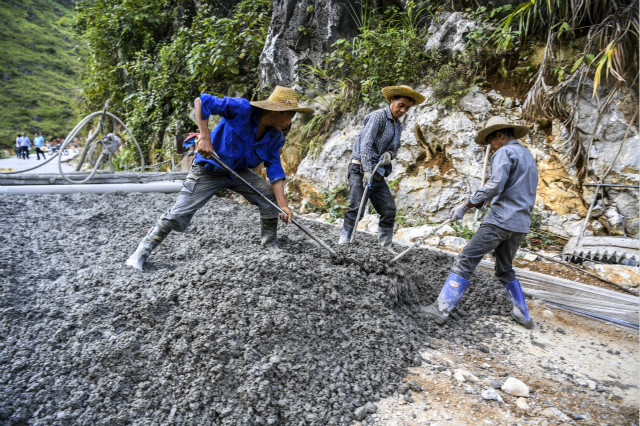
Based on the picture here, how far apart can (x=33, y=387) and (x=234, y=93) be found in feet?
22.2

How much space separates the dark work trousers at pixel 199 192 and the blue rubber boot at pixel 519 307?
5.85ft

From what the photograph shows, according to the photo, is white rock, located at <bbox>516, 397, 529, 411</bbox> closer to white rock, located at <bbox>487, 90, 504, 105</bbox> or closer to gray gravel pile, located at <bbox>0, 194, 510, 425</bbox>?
gray gravel pile, located at <bbox>0, 194, 510, 425</bbox>

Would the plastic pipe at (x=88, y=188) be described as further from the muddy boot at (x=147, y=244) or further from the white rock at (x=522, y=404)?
the white rock at (x=522, y=404)

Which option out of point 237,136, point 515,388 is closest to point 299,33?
point 237,136

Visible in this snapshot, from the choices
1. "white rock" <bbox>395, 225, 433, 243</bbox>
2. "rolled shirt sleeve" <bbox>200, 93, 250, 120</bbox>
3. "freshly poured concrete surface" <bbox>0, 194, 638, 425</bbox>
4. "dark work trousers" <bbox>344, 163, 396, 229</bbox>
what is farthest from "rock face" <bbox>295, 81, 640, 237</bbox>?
"rolled shirt sleeve" <bbox>200, 93, 250, 120</bbox>

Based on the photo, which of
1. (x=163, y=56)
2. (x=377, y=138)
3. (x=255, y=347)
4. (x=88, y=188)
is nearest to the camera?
(x=255, y=347)

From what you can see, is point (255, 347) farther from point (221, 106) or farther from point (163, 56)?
point (163, 56)

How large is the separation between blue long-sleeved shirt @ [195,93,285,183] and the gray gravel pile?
26.8 inches

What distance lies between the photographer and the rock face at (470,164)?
396cm

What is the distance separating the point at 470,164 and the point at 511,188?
7.89ft

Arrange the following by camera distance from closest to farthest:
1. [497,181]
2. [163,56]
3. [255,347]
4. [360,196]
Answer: [255,347] < [497,181] < [360,196] < [163,56]

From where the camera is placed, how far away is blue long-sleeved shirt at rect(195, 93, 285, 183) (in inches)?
98.6

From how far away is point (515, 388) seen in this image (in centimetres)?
179

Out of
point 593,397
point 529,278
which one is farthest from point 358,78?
point 593,397
